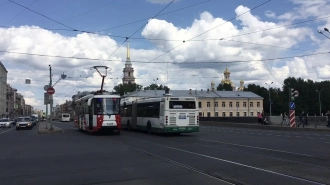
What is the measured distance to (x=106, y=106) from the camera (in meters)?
29.7

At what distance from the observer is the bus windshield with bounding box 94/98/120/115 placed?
96.9 ft

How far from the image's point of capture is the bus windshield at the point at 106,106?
29.5 meters

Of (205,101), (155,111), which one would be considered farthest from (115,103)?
(205,101)

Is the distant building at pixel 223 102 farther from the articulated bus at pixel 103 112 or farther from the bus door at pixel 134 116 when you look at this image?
the articulated bus at pixel 103 112

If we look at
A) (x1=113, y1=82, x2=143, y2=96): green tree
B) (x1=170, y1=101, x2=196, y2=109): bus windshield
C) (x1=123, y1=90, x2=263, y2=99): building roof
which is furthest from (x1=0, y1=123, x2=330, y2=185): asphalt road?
(x1=113, y1=82, x2=143, y2=96): green tree

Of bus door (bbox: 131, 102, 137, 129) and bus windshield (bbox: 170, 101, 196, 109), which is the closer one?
bus windshield (bbox: 170, 101, 196, 109)

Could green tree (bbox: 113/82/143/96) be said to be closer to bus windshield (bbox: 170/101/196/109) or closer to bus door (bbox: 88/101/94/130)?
bus door (bbox: 88/101/94/130)

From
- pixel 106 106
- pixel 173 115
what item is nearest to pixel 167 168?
pixel 173 115

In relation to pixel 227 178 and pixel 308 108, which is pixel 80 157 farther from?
pixel 308 108

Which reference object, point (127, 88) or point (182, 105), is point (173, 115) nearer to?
point (182, 105)

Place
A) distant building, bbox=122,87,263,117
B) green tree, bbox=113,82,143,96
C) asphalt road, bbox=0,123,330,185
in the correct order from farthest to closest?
green tree, bbox=113,82,143,96 < distant building, bbox=122,87,263,117 < asphalt road, bbox=0,123,330,185

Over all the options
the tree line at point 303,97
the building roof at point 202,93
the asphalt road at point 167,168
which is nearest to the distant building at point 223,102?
the building roof at point 202,93

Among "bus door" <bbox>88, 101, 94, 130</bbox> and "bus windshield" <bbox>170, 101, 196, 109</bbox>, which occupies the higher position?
"bus windshield" <bbox>170, 101, 196, 109</bbox>

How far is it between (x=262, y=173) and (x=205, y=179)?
5.68ft
